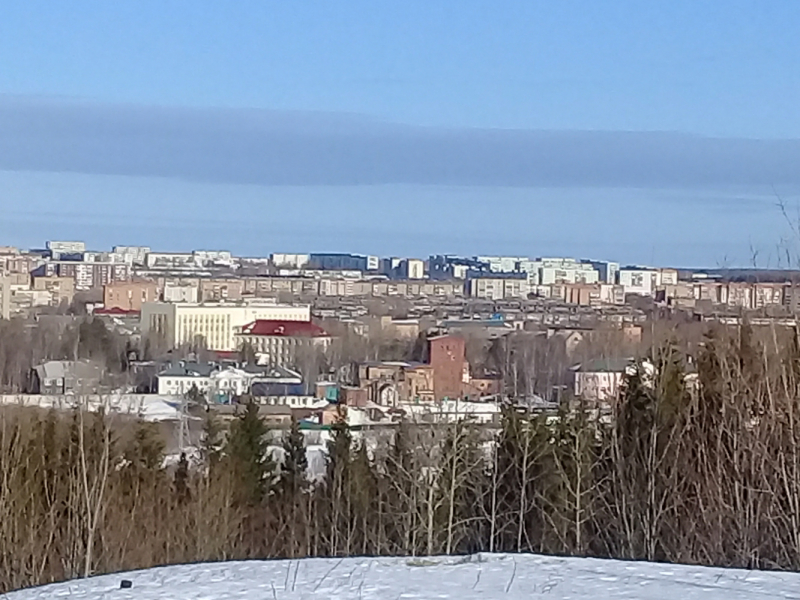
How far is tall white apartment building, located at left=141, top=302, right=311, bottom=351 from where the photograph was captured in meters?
43.4

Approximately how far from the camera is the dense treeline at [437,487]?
45.8 ft

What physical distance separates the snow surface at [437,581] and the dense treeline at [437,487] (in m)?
5.87

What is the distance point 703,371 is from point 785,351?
3.72m

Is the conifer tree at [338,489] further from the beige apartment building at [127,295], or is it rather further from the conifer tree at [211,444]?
the beige apartment building at [127,295]

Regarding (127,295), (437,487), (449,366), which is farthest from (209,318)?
(437,487)

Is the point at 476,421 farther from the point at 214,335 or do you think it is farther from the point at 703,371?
the point at 214,335

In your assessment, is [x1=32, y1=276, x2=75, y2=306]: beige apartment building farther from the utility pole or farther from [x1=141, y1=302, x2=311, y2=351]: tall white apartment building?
the utility pole

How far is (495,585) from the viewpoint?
6727 mm

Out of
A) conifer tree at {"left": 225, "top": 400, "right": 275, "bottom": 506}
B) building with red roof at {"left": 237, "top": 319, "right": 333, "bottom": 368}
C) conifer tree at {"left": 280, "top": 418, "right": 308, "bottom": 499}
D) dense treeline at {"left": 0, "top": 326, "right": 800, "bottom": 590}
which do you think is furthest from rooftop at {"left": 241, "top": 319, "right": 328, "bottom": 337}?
dense treeline at {"left": 0, "top": 326, "right": 800, "bottom": 590}

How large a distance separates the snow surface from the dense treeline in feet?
19.3

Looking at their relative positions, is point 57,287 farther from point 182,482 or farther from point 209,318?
point 182,482

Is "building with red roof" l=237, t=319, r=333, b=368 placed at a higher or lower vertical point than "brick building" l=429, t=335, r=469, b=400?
higher

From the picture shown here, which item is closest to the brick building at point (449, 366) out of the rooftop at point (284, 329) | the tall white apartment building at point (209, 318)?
the rooftop at point (284, 329)

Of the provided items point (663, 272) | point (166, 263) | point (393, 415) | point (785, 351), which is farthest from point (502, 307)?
point (785, 351)
